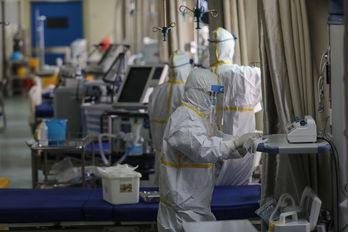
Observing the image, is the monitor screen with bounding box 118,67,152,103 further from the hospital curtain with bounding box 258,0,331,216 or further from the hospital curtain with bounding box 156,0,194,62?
the hospital curtain with bounding box 258,0,331,216

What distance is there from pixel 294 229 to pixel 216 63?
2.50 m

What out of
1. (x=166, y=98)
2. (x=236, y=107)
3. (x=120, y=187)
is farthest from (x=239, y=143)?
(x=166, y=98)

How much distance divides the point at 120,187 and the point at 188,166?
0.78m

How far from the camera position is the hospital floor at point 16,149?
333 inches

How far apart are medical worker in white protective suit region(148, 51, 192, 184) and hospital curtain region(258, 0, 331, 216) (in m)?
1.86

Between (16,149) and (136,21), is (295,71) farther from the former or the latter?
(136,21)

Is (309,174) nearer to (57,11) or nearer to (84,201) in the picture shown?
(84,201)

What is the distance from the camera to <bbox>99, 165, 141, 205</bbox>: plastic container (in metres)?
4.89

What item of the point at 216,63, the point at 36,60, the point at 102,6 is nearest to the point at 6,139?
the point at 216,63

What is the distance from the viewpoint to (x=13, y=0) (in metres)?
19.2

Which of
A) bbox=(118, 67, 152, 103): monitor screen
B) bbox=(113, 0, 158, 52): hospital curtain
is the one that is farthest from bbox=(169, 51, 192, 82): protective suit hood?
bbox=(113, 0, 158, 52): hospital curtain

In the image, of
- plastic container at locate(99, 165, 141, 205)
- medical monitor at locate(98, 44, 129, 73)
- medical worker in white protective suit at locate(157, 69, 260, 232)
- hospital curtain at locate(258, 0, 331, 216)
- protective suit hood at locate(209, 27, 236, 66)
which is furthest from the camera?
medical monitor at locate(98, 44, 129, 73)

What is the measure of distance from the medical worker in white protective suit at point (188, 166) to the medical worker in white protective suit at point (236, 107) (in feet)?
4.14

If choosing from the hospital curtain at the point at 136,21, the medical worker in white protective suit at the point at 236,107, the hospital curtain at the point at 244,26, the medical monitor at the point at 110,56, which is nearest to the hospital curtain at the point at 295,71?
the hospital curtain at the point at 244,26
